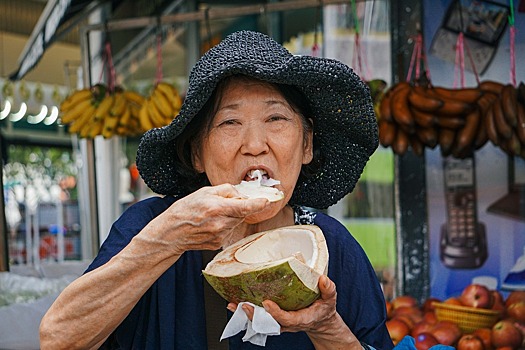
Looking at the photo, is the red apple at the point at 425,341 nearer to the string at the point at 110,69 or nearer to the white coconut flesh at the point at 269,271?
the white coconut flesh at the point at 269,271

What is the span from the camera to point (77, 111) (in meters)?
4.84

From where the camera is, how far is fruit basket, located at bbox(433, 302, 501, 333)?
12.1 feet

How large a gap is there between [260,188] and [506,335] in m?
2.22

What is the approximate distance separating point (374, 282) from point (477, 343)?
154cm

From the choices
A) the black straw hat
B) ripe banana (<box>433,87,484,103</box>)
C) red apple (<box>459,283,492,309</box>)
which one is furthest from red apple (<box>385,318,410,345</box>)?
the black straw hat

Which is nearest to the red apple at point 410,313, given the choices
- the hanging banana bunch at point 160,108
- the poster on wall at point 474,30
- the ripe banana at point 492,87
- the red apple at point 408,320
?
the red apple at point 408,320

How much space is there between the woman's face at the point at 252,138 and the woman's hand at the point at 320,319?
298 mm

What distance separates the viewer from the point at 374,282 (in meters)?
2.11

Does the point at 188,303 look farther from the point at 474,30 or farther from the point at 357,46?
the point at 474,30

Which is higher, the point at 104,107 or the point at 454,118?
the point at 104,107

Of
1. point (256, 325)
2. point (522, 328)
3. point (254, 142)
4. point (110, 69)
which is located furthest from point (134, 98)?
point (256, 325)

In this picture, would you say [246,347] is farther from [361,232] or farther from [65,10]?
[361,232]

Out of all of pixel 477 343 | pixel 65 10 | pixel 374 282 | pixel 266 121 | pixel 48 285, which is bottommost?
pixel 477 343

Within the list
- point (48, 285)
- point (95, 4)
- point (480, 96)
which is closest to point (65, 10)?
point (95, 4)
